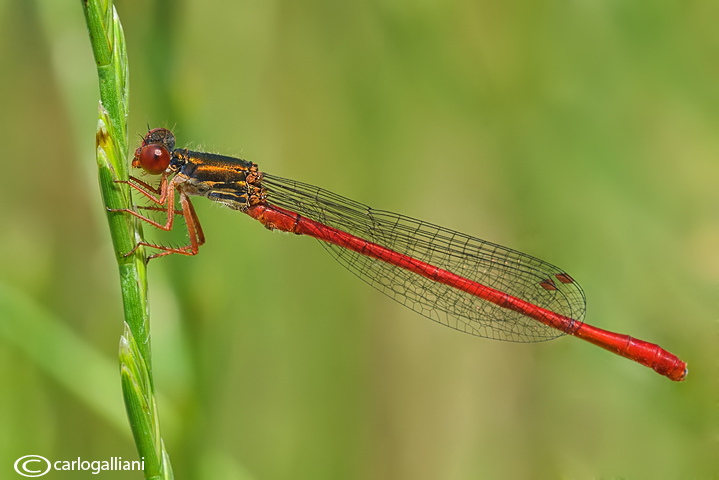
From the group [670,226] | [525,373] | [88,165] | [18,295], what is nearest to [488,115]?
[670,226]

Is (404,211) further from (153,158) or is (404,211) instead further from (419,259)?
(153,158)

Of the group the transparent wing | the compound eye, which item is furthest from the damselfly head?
the transparent wing

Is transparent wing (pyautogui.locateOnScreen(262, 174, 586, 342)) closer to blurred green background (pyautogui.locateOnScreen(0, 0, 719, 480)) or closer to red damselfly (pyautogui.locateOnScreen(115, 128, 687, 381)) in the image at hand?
red damselfly (pyautogui.locateOnScreen(115, 128, 687, 381))

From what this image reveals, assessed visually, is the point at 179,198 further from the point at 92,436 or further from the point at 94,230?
the point at 92,436
